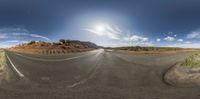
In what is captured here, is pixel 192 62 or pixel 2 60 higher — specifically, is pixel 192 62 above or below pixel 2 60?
below

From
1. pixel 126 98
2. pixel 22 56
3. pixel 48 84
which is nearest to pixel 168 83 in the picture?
pixel 126 98

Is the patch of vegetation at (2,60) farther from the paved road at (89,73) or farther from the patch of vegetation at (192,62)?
the patch of vegetation at (192,62)

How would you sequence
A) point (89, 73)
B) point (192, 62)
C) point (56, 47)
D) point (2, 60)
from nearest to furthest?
1. point (89, 73)
2. point (2, 60)
3. point (192, 62)
4. point (56, 47)

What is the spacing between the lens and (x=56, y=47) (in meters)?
15.1

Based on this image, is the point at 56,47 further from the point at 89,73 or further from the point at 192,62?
Answer: the point at 192,62

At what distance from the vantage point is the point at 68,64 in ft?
39.2

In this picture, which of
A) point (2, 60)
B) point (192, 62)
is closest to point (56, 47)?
point (2, 60)

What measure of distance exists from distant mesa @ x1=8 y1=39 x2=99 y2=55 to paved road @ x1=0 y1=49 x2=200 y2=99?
7.87 ft

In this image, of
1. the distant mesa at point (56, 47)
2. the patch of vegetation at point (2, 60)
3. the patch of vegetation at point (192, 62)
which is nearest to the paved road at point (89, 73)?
the patch of vegetation at point (2, 60)

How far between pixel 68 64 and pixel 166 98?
4.40 metres

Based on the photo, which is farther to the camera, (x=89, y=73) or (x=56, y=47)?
(x=56, y=47)

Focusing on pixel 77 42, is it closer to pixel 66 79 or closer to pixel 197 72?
pixel 66 79

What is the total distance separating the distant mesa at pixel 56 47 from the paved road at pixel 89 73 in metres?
2.40

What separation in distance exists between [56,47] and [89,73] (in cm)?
401
